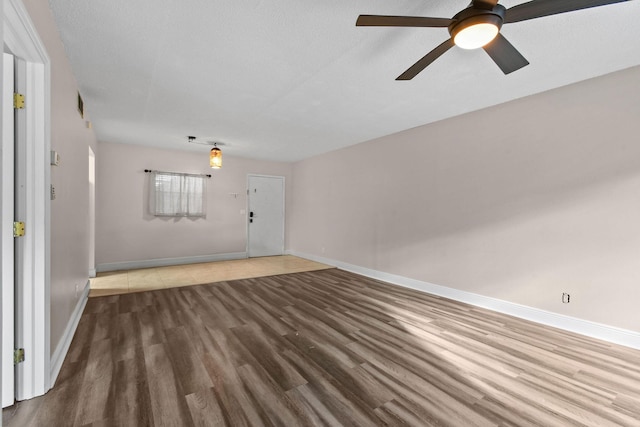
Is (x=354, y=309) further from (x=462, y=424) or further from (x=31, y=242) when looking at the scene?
(x=31, y=242)

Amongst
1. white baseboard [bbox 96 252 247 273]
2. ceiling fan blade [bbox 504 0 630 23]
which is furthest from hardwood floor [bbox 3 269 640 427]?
ceiling fan blade [bbox 504 0 630 23]

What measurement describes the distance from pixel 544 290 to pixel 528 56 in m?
2.42

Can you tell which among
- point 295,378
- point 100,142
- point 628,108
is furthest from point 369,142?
point 100,142

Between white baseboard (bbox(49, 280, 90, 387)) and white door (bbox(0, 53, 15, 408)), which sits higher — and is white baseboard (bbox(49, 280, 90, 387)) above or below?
below

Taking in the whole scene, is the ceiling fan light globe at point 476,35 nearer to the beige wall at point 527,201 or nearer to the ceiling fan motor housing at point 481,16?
the ceiling fan motor housing at point 481,16

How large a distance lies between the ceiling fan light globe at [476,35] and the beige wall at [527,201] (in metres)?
2.05

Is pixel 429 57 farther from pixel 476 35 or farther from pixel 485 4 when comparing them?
pixel 485 4

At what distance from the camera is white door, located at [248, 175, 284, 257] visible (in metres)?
7.09

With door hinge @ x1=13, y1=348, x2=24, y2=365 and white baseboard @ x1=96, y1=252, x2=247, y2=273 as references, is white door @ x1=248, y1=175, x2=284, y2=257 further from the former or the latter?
door hinge @ x1=13, y1=348, x2=24, y2=365

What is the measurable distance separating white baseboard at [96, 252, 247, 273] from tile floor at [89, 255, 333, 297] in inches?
7.5

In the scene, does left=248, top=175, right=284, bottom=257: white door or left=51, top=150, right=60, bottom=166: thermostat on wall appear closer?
left=51, top=150, right=60, bottom=166: thermostat on wall

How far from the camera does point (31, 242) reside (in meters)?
1.83

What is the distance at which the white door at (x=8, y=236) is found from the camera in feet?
5.71

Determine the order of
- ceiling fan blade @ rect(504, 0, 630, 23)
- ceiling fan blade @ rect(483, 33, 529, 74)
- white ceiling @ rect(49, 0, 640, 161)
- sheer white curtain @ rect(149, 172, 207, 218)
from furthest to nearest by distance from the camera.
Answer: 1. sheer white curtain @ rect(149, 172, 207, 218)
2. white ceiling @ rect(49, 0, 640, 161)
3. ceiling fan blade @ rect(483, 33, 529, 74)
4. ceiling fan blade @ rect(504, 0, 630, 23)
